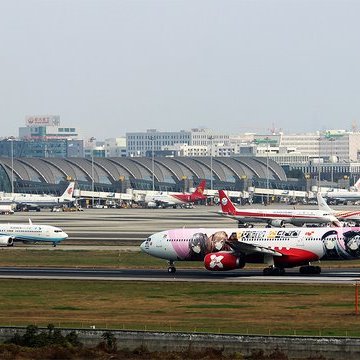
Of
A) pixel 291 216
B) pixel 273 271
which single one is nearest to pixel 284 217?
pixel 291 216

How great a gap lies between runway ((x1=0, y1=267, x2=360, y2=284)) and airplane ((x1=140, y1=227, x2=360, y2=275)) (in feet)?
3.25

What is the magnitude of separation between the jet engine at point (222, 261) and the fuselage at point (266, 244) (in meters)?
0.49

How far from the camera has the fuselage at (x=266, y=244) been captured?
289 ft

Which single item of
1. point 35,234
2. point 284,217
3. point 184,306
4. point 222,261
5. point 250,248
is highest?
point 250,248

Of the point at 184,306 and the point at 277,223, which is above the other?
the point at 184,306

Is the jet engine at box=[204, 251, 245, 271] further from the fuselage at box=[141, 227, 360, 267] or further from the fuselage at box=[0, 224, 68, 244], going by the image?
the fuselage at box=[0, 224, 68, 244]

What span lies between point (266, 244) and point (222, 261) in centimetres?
341

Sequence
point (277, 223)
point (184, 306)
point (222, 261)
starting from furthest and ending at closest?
point (277, 223) < point (222, 261) < point (184, 306)

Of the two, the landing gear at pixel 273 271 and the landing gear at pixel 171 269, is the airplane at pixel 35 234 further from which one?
the landing gear at pixel 273 271

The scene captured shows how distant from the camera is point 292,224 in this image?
6831 inches

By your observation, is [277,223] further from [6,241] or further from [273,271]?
[273,271]

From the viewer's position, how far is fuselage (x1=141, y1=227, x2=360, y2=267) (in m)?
88.1

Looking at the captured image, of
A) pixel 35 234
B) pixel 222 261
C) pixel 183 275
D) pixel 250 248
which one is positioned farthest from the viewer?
pixel 35 234

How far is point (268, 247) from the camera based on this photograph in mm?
90625
